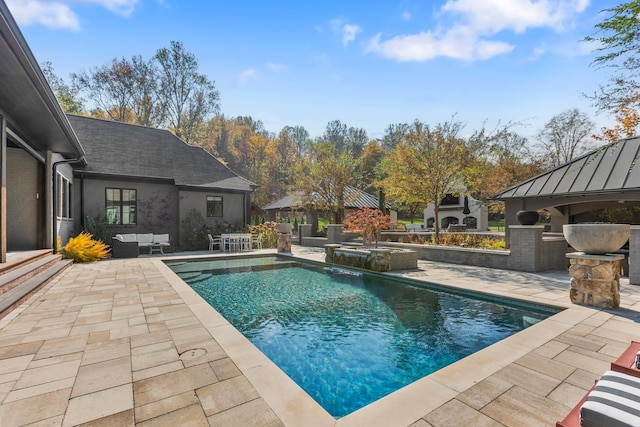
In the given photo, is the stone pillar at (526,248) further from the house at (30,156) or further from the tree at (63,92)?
the tree at (63,92)

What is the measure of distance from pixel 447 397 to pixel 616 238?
4455 millimetres

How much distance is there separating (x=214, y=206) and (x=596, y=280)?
14.9 meters

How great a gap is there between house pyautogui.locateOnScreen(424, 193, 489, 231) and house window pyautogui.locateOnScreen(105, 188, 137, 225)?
71.1 feet

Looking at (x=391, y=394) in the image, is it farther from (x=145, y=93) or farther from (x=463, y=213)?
(x=145, y=93)

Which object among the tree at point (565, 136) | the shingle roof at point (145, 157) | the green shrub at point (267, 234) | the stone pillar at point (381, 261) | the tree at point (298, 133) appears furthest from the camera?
the tree at point (298, 133)

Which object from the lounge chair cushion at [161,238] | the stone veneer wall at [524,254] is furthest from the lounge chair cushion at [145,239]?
the stone veneer wall at [524,254]

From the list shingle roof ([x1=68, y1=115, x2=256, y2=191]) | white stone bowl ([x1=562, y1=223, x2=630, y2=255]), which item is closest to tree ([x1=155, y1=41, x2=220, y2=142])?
shingle roof ([x1=68, y1=115, x2=256, y2=191])

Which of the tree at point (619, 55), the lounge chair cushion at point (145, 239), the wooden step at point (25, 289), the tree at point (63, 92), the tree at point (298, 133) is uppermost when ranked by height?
the tree at point (298, 133)

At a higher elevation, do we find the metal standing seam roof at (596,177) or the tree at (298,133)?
the tree at (298,133)

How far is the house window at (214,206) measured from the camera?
15.8 meters

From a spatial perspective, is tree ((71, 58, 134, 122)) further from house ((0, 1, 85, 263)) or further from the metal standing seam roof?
the metal standing seam roof

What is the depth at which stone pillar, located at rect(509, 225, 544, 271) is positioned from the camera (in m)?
8.41

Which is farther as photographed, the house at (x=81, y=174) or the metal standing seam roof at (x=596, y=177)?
the metal standing seam roof at (x=596, y=177)

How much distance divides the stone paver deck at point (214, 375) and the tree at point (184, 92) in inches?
971
